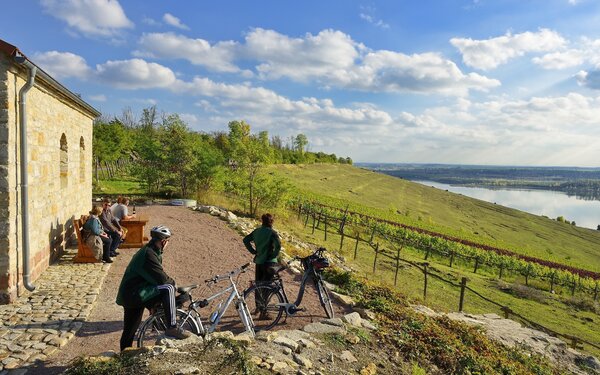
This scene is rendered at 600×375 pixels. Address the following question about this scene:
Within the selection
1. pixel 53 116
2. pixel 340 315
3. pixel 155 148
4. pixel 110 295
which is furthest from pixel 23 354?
pixel 155 148

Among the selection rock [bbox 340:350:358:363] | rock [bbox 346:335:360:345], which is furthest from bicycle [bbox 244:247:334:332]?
Result: rock [bbox 340:350:358:363]

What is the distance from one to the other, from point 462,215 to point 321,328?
6450cm

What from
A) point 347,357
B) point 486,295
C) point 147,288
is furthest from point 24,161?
point 486,295

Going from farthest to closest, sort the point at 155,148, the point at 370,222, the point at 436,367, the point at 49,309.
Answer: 1. the point at 370,222
2. the point at 155,148
3. the point at 49,309
4. the point at 436,367

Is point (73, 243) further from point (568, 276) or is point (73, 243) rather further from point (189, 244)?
point (568, 276)

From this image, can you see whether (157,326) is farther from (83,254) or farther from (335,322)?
(83,254)

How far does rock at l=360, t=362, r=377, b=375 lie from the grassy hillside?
4062cm

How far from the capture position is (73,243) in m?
11.8

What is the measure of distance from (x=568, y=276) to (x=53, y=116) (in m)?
29.4

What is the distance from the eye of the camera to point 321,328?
275 inches

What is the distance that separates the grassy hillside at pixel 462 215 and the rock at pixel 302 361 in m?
41.2

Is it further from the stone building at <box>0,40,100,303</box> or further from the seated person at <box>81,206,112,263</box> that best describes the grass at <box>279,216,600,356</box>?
the stone building at <box>0,40,100,303</box>

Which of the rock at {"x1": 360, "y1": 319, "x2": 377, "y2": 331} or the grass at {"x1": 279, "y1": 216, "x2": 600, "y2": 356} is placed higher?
the rock at {"x1": 360, "y1": 319, "x2": 377, "y2": 331}

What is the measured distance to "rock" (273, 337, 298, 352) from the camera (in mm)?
5969
